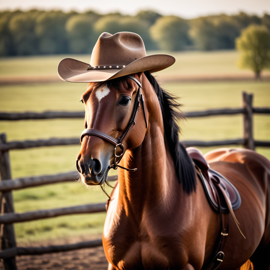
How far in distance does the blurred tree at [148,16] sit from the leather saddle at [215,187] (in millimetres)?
23928

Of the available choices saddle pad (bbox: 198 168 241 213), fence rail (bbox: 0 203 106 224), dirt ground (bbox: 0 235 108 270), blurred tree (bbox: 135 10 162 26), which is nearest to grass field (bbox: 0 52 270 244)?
saddle pad (bbox: 198 168 241 213)

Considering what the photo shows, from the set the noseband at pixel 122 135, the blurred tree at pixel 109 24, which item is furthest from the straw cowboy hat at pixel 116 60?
the blurred tree at pixel 109 24

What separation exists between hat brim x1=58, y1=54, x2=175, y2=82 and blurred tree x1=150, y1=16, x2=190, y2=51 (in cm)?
2068

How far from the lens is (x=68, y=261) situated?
4.04 metres

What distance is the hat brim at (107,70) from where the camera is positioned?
1.55m

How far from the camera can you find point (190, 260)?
5.90 feet

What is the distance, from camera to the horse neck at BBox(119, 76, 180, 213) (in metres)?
1.77

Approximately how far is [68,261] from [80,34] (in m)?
18.5

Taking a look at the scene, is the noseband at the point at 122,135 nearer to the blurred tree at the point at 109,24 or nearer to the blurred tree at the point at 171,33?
the blurred tree at the point at 171,33

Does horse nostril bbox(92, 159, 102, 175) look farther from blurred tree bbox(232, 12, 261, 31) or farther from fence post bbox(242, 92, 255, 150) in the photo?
blurred tree bbox(232, 12, 261, 31)

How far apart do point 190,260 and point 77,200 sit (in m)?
5.71

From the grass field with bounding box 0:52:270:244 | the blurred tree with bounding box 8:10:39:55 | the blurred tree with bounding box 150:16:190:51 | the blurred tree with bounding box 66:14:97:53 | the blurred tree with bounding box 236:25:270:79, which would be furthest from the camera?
the blurred tree with bounding box 236:25:270:79

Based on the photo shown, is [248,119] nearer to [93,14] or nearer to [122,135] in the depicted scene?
[122,135]

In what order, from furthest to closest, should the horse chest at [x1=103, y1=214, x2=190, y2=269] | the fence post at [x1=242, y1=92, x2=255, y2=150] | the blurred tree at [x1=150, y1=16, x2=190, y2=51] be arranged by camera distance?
the blurred tree at [x1=150, y1=16, x2=190, y2=51], the fence post at [x1=242, y1=92, x2=255, y2=150], the horse chest at [x1=103, y1=214, x2=190, y2=269]
